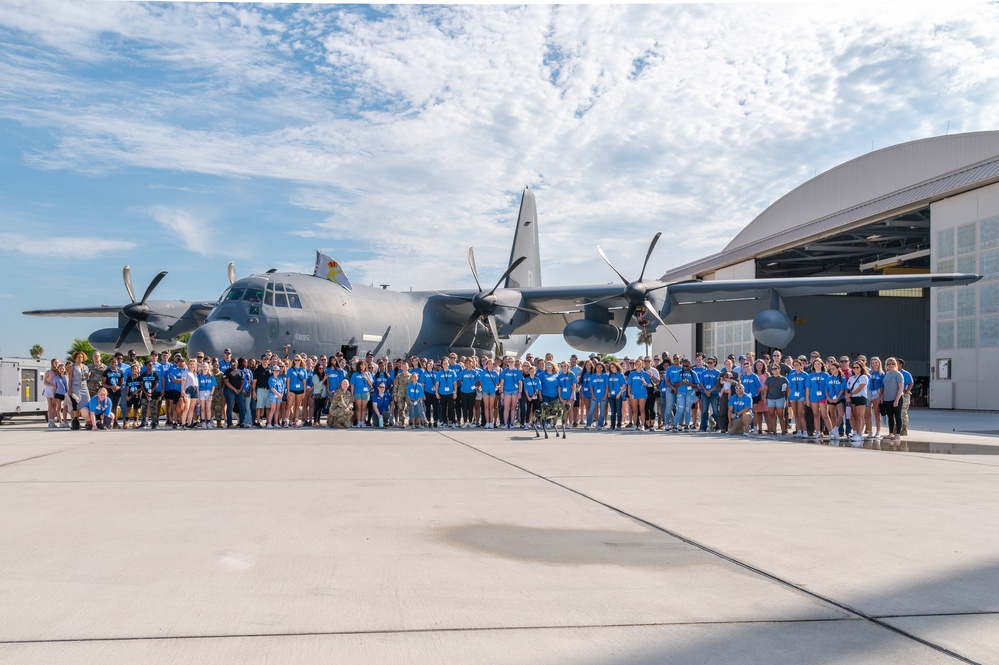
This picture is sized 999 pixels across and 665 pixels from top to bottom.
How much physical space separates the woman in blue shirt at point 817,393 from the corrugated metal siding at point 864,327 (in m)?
30.1

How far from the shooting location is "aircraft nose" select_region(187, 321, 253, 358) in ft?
55.1

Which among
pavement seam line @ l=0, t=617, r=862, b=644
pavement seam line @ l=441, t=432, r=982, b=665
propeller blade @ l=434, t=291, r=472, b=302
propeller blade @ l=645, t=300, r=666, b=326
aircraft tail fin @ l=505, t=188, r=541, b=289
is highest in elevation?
aircraft tail fin @ l=505, t=188, r=541, b=289

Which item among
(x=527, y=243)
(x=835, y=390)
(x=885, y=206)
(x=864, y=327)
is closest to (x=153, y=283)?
(x=527, y=243)

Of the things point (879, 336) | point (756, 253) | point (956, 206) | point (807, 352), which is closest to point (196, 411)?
point (956, 206)

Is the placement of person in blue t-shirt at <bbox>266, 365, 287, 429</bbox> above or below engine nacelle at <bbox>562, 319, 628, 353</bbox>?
below

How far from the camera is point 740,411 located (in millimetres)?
16234

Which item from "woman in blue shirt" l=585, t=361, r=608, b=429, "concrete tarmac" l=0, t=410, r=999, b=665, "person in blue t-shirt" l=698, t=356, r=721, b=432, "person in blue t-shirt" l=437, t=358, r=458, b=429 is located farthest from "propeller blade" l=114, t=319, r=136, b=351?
"person in blue t-shirt" l=698, t=356, r=721, b=432

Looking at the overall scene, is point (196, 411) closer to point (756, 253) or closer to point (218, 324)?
point (218, 324)

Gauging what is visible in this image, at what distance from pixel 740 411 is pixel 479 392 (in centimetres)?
577

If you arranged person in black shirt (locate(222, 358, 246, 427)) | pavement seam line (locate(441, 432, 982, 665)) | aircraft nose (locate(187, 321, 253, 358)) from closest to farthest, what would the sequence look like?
1. pavement seam line (locate(441, 432, 982, 665))
2. person in black shirt (locate(222, 358, 246, 427))
3. aircraft nose (locate(187, 321, 253, 358))

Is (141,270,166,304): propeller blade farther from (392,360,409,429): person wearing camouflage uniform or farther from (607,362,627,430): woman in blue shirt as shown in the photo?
(607,362,627,430): woman in blue shirt

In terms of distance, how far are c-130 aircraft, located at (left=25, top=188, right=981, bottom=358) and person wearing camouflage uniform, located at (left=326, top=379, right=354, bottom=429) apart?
100 inches

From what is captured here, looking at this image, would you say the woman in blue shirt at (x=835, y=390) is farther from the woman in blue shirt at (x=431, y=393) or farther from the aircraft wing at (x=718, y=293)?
the woman in blue shirt at (x=431, y=393)

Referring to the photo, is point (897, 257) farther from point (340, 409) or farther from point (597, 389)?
point (340, 409)
